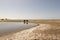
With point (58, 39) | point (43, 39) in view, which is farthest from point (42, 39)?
point (58, 39)

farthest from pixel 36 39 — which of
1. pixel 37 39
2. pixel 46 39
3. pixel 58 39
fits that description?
pixel 58 39

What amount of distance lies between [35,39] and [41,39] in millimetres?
705

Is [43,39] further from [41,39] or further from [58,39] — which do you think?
[58,39]

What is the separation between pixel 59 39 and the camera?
564 inches

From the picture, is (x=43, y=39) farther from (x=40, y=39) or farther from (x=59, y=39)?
(x=59, y=39)

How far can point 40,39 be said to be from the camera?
14.6m

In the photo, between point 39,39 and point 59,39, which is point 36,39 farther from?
point 59,39

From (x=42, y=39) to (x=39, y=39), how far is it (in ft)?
1.15

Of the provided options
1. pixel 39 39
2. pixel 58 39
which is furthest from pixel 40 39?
pixel 58 39

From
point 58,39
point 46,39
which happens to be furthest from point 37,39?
point 58,39

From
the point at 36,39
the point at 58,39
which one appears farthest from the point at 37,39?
the point at 58,39

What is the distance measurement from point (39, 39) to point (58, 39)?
219cm

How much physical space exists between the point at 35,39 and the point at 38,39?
35 centimetres

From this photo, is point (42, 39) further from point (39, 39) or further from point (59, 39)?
point (59, 39)
